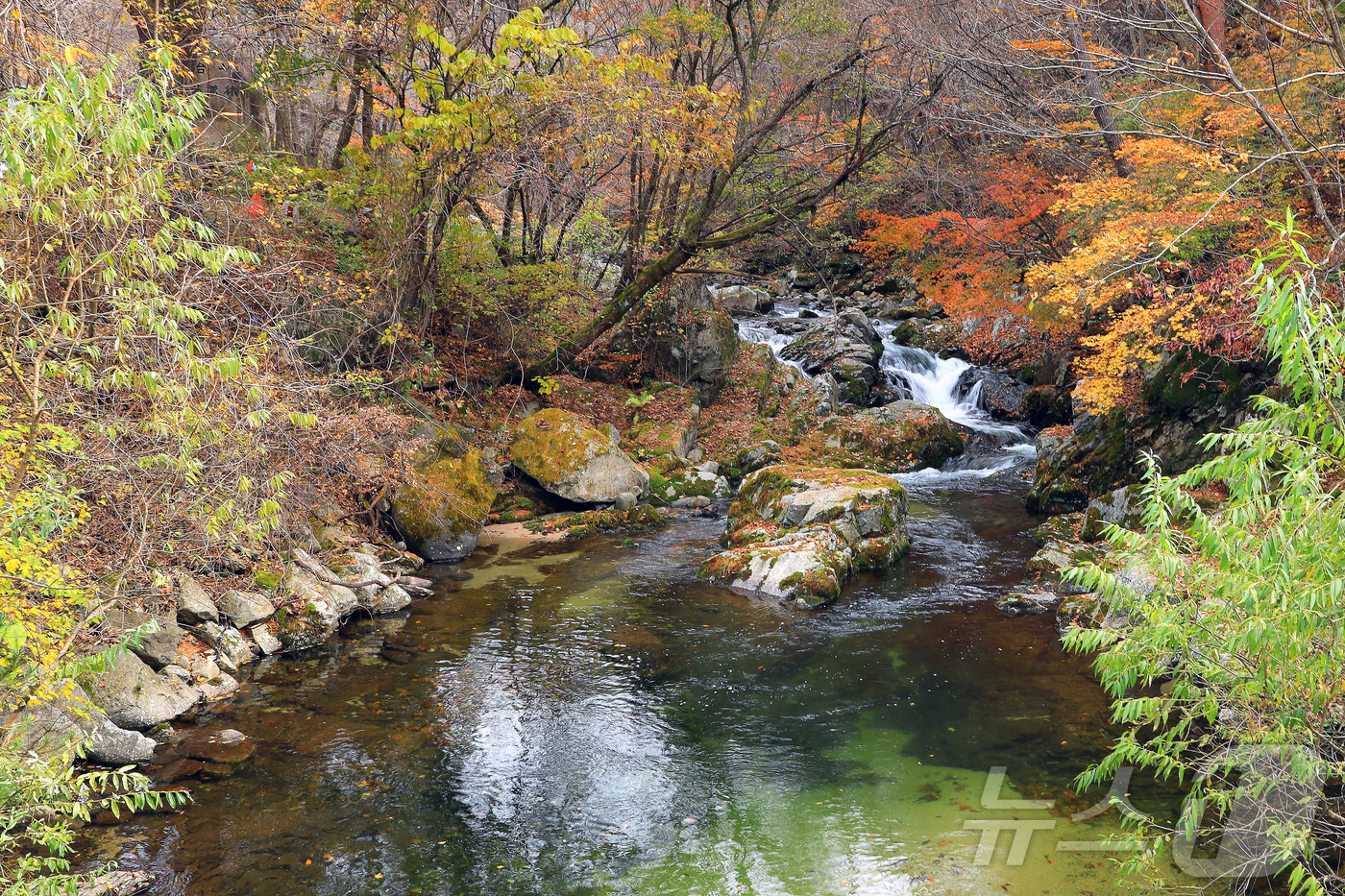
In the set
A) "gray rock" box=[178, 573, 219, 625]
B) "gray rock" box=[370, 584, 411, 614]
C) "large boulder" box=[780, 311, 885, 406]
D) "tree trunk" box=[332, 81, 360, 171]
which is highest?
"tree trunk" box=[332, 81, 360, 171]

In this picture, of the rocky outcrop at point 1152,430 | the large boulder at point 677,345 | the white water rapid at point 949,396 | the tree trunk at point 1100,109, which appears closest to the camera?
the rocky outcrop at point 1152,430

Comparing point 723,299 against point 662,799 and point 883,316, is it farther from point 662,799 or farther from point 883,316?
point 662,799

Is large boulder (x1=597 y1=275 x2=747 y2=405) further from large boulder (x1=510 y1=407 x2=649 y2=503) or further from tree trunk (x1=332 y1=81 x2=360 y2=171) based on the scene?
tree trunk (x1=332 y1=81 x2=360 y2=171)

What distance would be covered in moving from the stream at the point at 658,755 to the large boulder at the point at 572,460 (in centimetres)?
388

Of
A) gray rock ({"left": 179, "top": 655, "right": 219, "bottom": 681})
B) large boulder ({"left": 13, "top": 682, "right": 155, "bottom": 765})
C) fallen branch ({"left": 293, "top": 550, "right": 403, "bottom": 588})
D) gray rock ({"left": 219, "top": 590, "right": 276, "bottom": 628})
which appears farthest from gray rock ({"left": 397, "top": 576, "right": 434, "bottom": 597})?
large boulder ({"left": 13, "top": 682, "right": 155, "bottom": 765})

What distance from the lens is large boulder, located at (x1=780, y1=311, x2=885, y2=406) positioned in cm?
2183

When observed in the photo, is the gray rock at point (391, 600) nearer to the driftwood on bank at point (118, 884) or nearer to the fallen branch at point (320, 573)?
the fallen branch at point (320, 573)

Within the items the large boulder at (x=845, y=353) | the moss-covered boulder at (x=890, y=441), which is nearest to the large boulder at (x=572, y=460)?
the moss-covered boulder at (x=890, y=441)

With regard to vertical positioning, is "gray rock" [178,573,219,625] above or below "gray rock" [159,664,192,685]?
above

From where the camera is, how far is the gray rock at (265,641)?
902 centimetres

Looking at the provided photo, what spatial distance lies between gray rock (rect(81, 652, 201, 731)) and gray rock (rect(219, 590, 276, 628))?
134cm

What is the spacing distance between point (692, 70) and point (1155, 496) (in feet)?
52.0

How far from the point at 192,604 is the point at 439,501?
4.81 m

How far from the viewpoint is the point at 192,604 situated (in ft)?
28.1
